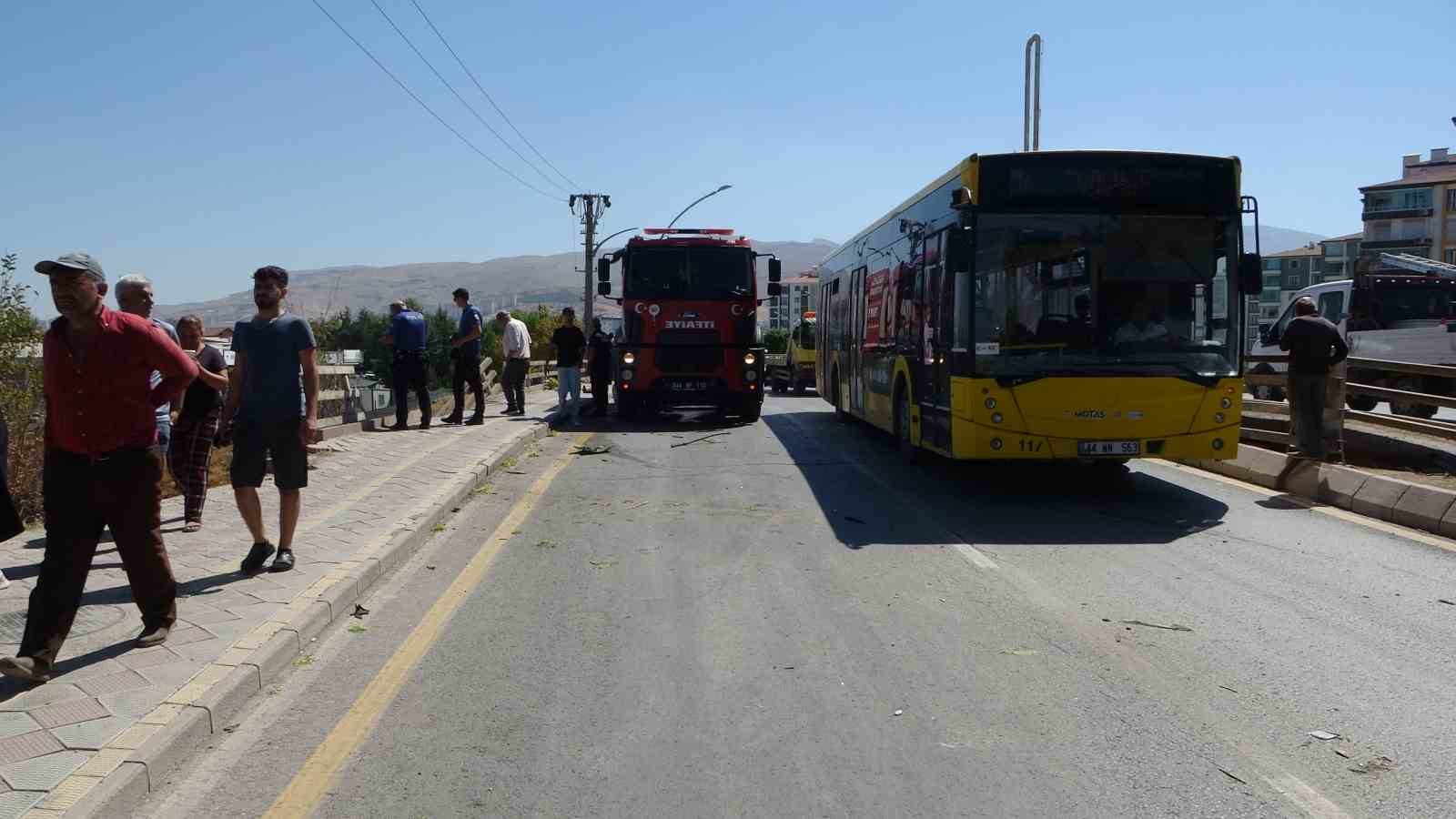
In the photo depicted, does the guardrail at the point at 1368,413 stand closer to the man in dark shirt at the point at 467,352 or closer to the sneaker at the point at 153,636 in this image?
the sneaker at the point at 153,636

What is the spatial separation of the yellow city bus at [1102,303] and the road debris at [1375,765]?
6.13 m

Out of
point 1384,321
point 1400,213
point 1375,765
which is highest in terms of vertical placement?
point 1400,213

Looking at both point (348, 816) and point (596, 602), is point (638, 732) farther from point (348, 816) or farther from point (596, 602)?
point (596, 602)

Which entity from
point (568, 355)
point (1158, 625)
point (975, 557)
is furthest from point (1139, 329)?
point (568, 355)

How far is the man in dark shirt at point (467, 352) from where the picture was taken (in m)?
17.9

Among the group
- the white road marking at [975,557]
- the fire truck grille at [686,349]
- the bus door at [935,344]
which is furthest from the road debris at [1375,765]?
the fire truck grille at [686,349]

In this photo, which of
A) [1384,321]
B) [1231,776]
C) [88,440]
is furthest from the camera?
[1384,321]

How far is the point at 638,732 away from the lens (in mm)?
4883

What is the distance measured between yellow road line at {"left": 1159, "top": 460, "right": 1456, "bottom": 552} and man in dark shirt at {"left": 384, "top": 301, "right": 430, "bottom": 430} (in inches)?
401

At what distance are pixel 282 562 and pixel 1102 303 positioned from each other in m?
7.11

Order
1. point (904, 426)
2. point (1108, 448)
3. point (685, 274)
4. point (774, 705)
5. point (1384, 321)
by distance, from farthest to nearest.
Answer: point (1384, 321) → point (685, 274) → point (904, 426) → point (1108, 448) → point (774, 705)

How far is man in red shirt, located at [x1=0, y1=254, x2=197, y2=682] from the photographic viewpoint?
17.5 feet

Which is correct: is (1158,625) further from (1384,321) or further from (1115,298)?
(1384,321)

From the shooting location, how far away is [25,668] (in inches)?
201
